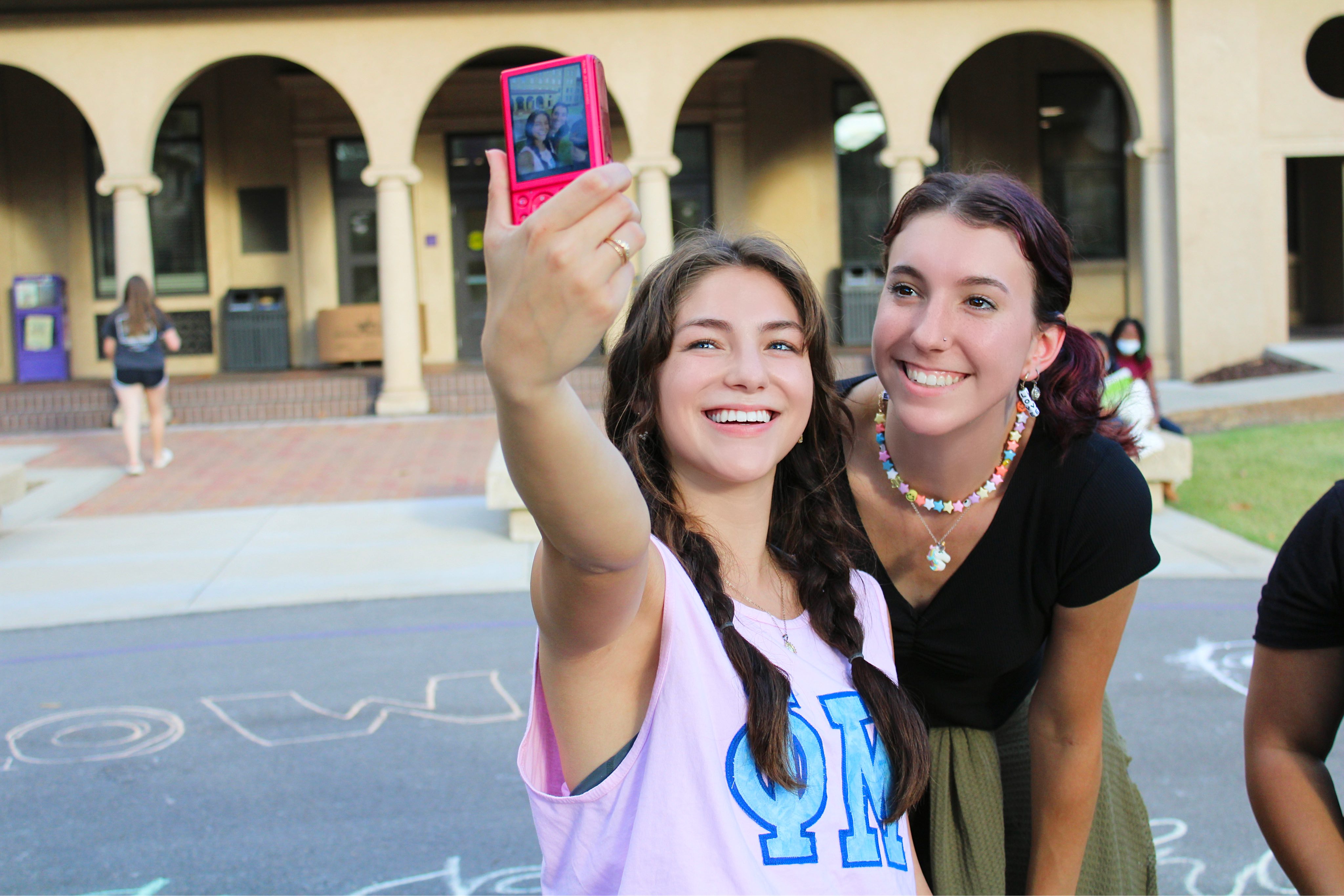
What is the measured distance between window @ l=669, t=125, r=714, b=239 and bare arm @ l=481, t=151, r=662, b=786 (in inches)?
644

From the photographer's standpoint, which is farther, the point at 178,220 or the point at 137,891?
the point at 178,220

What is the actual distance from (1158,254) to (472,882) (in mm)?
13909

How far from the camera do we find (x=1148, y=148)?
1487 cm

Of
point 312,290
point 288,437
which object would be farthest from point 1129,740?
point 312,290

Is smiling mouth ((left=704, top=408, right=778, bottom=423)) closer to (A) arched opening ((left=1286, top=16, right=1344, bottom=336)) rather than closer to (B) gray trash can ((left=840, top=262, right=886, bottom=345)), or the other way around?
(B) gray trash can ((left=840, top=262, right=886, bottom=345))

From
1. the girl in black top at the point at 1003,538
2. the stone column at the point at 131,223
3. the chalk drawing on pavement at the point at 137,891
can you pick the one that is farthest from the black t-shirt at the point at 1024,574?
the stone column at the point at 131,223

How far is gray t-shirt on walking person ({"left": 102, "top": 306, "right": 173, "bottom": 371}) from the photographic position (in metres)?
10.7

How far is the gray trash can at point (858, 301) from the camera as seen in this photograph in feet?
54.6

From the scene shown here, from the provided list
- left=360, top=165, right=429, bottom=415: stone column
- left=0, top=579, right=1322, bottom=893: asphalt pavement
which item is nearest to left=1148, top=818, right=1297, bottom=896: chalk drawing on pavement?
left=0, top=579, right=1322, bottom=893: asphalt pavement

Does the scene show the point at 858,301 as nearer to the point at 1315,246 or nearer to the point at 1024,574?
the point at 1315,246

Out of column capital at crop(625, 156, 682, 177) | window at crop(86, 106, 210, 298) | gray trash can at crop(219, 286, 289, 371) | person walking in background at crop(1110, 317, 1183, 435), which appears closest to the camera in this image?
person walking in background at crop(1110, 317, 1183, 435)

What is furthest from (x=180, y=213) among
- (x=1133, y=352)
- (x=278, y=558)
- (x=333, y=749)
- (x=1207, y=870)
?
(x=1207, y=870)

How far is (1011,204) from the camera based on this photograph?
203 cm

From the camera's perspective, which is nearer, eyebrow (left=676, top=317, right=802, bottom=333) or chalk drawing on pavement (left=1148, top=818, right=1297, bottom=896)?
eyebrow (left=676, top=317, right=802, bottom=333)
